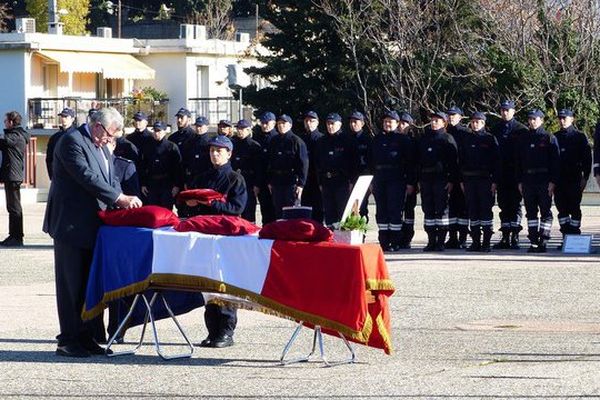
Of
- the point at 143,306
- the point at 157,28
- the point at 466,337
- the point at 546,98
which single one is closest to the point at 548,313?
the point at 466,337

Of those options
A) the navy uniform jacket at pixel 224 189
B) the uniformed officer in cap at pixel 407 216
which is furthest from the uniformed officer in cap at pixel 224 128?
the navy uniform jacket at pixel 224 189

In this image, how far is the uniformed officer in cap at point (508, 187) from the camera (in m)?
21.8

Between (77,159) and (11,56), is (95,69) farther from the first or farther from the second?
(77,159)

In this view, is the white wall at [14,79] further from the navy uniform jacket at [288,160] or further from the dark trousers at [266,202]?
the navy uniform jacket at [288,160]

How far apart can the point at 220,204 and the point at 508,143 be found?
961 centimetres

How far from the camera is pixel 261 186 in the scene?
2214 centimetres

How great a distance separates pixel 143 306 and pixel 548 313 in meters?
4.31

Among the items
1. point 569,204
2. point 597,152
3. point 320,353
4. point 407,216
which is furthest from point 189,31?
point 320,353

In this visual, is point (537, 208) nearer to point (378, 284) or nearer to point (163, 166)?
point (163, 166)

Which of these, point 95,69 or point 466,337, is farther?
point 95,69

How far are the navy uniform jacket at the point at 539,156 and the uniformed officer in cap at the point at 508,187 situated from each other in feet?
1.57

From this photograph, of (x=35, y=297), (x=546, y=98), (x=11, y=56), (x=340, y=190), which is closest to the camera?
(x=35, y=297)

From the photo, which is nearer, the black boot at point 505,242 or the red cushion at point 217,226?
the red cushion at point 217,226

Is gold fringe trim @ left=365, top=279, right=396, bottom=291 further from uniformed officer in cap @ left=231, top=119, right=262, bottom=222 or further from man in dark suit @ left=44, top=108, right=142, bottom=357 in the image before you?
A: uniformed officer in cap @ left=231, top=119, right=262, bottom=222
